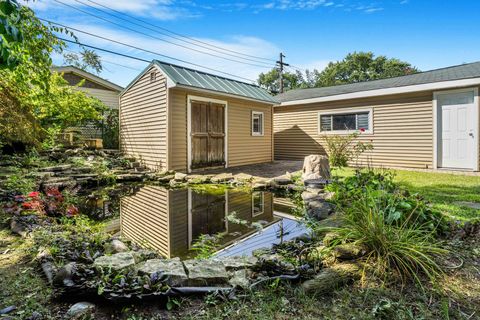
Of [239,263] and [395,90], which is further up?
[395,90]

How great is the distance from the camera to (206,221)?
3824 millimetres

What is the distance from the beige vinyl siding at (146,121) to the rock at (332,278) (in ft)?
20.2

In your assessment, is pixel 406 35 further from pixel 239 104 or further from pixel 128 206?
pixel 128 206

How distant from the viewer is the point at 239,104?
30.0 ft

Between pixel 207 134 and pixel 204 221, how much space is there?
15.3 feet

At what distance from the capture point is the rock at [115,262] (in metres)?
1.80

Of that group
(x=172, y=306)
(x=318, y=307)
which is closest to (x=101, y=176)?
(x=172, y=306)

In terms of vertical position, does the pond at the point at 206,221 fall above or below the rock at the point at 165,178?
below

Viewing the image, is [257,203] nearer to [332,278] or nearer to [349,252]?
[349,252]

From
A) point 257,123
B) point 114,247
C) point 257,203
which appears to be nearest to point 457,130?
point 257,123

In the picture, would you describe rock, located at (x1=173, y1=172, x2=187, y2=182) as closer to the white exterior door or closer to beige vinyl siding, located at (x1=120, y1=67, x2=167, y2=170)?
beige vinyl siding, located at (x1=120, y1=67, x2=167, y2=170)

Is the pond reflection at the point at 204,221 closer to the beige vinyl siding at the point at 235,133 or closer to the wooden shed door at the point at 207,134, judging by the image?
the beige vinyl siding at the point at 235,133

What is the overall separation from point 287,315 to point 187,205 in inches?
135

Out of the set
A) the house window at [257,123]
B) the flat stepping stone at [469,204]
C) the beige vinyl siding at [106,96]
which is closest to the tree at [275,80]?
the beige vinyl siding at [106,96]
